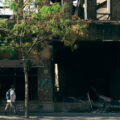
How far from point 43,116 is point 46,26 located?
5.98 m

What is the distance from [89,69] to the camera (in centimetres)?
2438

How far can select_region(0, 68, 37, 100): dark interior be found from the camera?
22.0 m

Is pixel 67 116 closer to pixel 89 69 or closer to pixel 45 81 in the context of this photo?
pixel 45 81

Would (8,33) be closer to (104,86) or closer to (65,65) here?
(65,65)

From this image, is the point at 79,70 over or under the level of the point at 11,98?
over

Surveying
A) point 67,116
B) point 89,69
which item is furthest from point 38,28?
point 89,69

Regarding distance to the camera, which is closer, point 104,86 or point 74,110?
point 74,110

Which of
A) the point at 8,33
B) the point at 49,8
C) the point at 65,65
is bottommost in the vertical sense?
the point at 65,65

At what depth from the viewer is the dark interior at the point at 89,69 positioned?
23.4 meters

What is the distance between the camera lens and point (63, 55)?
23703 mm

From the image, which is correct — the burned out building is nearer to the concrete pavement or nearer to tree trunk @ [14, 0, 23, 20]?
the concrete pavement

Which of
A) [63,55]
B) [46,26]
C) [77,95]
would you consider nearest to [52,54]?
[63,55]

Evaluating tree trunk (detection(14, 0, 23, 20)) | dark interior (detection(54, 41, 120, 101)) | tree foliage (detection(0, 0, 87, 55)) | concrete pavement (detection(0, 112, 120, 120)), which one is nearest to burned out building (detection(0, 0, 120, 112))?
dark interior (detection(54, 41, 120, 101))

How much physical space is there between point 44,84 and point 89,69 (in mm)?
3987
